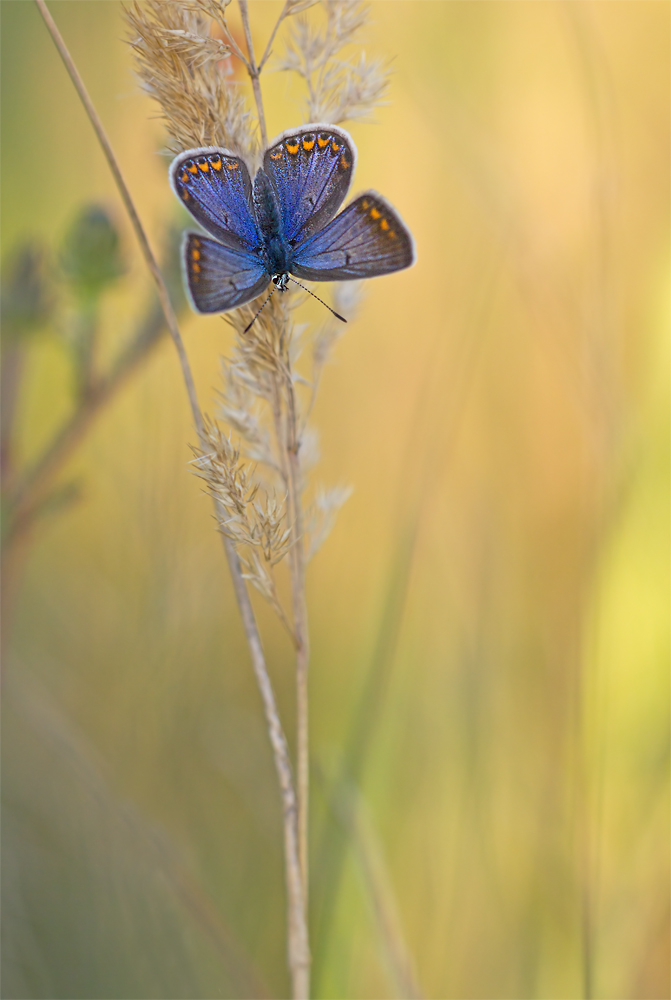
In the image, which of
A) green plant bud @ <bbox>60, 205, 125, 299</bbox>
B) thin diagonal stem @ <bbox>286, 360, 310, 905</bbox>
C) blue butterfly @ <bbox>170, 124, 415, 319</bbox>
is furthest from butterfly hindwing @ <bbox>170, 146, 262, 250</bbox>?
green plant bud @ <bbox>60, 205, 125, 299</bbox>

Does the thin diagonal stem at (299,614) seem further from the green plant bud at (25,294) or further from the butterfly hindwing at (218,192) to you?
the green plant bud at (25,294)

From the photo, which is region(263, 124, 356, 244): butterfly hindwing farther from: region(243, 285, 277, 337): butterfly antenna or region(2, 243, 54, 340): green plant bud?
region(2, 243, 54, 340): green plant bud

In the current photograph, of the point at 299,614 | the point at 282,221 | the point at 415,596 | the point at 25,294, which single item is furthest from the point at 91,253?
the point at 415,596

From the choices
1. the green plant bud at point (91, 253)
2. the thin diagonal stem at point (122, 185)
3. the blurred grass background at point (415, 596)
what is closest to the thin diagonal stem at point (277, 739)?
the thin diagonal stem at point (122, 185)

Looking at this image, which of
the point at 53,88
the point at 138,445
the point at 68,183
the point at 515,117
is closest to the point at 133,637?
the point at 138,445

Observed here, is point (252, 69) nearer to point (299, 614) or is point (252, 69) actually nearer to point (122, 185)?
point (122, 185)
